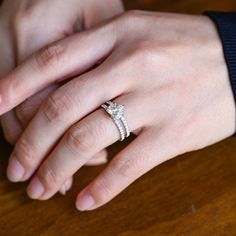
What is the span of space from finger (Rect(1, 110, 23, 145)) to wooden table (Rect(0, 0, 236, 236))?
0.07ft

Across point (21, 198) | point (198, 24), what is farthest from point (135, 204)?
point (198, 24)

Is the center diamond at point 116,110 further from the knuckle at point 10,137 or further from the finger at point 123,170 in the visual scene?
the knuckle at point 10,137

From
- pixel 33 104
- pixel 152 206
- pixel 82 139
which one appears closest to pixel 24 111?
pixel 33 104

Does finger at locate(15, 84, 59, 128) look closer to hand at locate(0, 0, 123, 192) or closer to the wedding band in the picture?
hand at locate(0, 0, 123, 192)

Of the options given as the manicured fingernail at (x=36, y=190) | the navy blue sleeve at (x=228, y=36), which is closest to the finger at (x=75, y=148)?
the manicured fingernail at (x=36, y=190)

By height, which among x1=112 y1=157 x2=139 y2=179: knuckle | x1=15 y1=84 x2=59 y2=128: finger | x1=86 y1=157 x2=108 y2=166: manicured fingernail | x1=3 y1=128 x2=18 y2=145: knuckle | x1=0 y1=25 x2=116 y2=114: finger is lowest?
x1=86 y1=157 x2=108 y2=166: manicured fingernail

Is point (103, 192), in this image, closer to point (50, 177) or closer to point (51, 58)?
point (50, 177)

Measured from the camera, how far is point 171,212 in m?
0.58

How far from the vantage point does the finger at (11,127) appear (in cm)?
65

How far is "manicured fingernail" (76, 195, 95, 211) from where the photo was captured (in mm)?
578

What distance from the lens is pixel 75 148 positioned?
0.57m

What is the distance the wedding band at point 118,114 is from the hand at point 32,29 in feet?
0.24

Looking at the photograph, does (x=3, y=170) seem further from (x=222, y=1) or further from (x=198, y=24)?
(x=222, y=1)

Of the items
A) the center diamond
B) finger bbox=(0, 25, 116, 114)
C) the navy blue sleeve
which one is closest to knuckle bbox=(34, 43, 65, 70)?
finger bbox=(0, 25, 116, 114)
